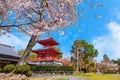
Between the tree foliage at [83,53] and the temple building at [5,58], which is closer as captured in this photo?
the temple building at [5,58]

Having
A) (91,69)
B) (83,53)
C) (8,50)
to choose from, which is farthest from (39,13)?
(83,53)

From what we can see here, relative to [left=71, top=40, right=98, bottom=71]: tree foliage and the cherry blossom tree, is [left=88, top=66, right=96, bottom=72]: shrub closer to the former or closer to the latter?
[left=71, top=40, right=98, bottom=71]: tree foliage

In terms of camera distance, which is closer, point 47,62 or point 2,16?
point 2,16

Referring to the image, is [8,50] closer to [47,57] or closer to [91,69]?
[47,57]

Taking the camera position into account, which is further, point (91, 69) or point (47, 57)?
point (91, 69)

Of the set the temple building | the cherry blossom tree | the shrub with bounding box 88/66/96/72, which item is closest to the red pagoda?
the temple building

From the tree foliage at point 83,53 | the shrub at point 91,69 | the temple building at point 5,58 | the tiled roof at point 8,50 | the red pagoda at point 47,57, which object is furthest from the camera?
the tree foliage at point 83,53

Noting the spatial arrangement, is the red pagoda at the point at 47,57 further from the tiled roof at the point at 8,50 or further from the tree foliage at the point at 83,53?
the tree foliage at the point at 83,53

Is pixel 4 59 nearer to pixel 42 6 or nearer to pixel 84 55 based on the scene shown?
pixel 42 6

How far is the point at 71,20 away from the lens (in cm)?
625

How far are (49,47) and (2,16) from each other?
35272 millimetres

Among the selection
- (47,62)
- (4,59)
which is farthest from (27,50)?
(47,62)

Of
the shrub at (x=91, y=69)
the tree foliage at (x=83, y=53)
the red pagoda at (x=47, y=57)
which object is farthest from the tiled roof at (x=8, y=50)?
the shrub at (x=91, y=69)

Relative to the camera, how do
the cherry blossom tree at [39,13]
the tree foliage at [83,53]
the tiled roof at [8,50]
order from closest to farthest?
the cherry blossom tree at [39,13] → the tiled roof at [8,50] → the tree foliage at [83,53]
